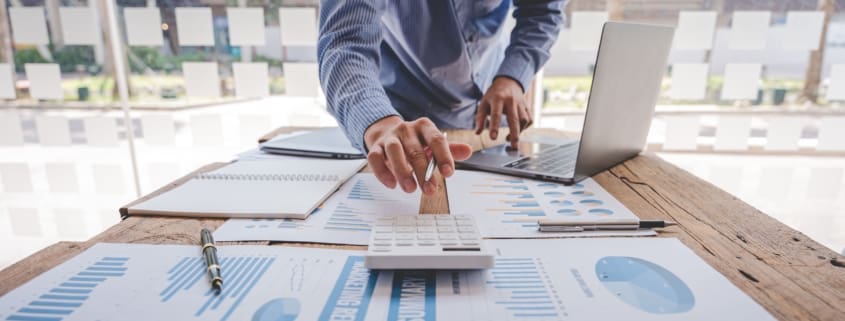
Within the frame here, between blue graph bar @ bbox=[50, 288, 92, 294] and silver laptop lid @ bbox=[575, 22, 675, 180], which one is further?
silver laptop lid @ bbox=[575, 22, 675, 180]

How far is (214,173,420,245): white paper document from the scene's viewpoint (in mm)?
571

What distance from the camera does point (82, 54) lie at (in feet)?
8.16

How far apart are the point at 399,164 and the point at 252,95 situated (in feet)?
6.81

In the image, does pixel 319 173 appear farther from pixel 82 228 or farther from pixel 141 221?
pixel 82 228

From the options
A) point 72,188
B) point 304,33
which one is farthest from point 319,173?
point 72,188

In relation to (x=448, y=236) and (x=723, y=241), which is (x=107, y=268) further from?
(x=723, y=241)

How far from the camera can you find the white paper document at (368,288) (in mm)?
401

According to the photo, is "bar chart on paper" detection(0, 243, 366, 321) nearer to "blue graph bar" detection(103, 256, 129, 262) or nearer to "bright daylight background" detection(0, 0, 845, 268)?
"blue graph bar" detection(103, 256, 129, 262)

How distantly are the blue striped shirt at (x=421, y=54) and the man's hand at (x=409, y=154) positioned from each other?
0.10m

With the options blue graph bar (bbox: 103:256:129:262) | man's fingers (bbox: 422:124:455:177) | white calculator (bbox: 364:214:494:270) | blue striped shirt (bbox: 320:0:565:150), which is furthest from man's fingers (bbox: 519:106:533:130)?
blue graph bar (bbox: 103:256:129:262)

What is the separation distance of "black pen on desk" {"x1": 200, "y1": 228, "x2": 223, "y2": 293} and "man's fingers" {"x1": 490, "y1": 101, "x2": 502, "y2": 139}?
0.67 m

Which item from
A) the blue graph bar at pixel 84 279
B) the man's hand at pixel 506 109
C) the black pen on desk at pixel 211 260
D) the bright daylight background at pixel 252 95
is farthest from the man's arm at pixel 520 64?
the bright daylight background at pixel 252 95

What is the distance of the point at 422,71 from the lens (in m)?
1.23

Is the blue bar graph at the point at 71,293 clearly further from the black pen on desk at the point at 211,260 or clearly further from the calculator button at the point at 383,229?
the calculator button at the point at 383,229
